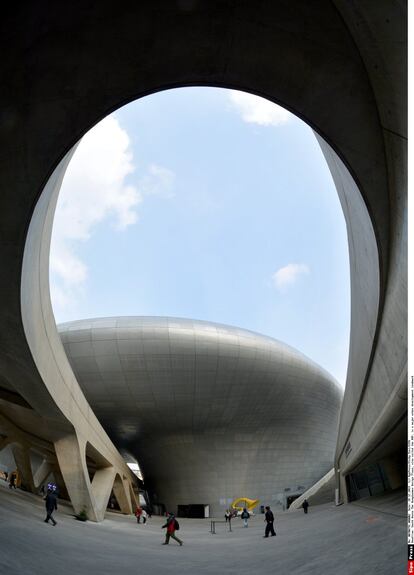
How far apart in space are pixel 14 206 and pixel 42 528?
25.2 ft

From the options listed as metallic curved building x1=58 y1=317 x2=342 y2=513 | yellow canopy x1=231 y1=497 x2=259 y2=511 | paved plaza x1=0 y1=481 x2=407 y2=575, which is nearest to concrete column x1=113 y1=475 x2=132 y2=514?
metallic curved building x1=58 y1=317 x2=342 y2=513

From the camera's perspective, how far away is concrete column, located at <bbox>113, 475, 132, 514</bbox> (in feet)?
80.0

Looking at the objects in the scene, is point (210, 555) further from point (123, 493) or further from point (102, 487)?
point (123, 493)

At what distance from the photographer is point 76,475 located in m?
15.2

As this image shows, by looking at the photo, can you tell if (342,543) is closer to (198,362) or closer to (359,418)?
(359,418)

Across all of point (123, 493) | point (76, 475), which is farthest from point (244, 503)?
point (76, 475)

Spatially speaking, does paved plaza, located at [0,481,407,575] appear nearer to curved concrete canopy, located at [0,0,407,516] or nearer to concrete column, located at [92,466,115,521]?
curved concrete canopy, located at [0,0,407,516]

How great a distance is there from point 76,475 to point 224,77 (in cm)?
1472

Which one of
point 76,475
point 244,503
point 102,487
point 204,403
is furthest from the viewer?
point 244,503

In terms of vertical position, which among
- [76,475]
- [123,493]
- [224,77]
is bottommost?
[123,493]

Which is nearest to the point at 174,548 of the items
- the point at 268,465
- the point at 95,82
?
the point at 95,82

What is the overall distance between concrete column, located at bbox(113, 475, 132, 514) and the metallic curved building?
5.99 metres

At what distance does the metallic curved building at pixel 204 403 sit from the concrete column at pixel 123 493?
19.6ft

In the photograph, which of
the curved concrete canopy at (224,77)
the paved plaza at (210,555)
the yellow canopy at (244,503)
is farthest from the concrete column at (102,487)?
the yellow canopy at (244,503)
